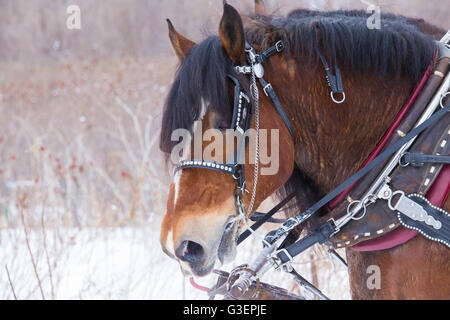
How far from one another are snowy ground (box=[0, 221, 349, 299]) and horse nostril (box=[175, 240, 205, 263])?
2.01 m

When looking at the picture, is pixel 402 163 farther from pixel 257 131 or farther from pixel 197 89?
pixel 197 89

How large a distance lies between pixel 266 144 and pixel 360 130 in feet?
1.21

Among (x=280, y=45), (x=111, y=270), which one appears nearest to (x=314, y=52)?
(x=280, y=45)

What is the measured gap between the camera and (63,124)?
8.40 meters

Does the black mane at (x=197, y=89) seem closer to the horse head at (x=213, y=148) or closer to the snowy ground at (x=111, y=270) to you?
the horse head at (x=213, y=148)

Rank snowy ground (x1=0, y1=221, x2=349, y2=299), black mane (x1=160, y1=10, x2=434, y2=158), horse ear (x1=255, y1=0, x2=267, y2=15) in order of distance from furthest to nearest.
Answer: snowy ground (x1=0, y1=221, x2=349, y2=299)
horse ear (x1=255, y1=0, x2=267, y2=15)
black mane (x1=160, y1=10, x2=434, y2=158)

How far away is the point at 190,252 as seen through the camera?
62.8 inches

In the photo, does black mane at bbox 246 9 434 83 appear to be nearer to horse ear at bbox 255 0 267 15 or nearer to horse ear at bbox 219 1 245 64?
horse ear at bbox 219 1 245 64

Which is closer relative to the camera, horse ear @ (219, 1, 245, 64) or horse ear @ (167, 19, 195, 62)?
horse ear @ (219, 1, 245, 64)

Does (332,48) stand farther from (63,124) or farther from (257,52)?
(63,124)

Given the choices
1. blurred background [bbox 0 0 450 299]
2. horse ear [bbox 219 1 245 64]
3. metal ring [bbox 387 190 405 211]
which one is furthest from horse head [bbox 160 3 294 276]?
blurred background [bbox 0 0 450 299]

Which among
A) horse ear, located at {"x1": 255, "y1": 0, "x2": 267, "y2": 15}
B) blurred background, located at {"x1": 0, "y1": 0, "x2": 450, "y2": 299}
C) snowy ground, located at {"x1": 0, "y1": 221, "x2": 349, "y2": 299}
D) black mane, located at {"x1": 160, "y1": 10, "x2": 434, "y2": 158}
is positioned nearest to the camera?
black mane, located at {"x1": 160, "y1": 10, "x2": 434, "y2": 158}

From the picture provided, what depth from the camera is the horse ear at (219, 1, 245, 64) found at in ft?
5.32

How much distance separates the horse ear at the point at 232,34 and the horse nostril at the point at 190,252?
2.05ft
